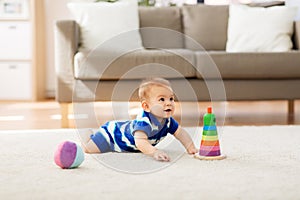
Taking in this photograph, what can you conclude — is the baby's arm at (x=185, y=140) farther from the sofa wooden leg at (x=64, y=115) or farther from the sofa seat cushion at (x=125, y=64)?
the sofa wooden leg at (x=64, y=115)

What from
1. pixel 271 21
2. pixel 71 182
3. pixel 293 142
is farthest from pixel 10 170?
pixel 271 21

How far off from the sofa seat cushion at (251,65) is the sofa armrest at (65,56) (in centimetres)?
70

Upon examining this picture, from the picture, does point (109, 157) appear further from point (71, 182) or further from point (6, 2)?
point (6, 2)

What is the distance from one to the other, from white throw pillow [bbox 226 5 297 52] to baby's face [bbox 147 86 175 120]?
1.88 meters

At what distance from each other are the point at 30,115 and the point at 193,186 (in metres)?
2.37

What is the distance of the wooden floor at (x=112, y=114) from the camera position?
7.50 feet

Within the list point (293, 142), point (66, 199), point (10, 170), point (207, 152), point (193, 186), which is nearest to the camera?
point (66, 199)

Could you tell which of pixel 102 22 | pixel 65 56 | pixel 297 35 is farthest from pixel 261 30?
pixel 65 56

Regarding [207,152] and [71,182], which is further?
[207,152]

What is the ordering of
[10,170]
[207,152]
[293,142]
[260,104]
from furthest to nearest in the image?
[260,104]
[293,142]
[207,152]
[10,170]

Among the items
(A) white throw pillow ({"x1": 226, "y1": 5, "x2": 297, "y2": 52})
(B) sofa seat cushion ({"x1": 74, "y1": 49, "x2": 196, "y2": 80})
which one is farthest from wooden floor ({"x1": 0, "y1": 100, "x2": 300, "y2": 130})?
(A) white throw pillow ({"x1": 226, "y1": 5, "x2": 297, "y2": 52})

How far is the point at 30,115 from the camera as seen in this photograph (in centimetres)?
358

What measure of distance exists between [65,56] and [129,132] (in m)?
1.26

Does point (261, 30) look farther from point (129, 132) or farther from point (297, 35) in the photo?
point (129, 132)
